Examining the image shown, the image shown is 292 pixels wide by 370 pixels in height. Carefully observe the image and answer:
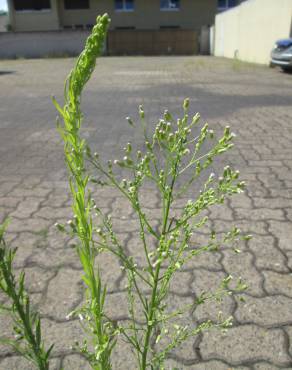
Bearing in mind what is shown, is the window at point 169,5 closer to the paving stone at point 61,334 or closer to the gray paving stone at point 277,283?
the gray paving stone at point 277,283

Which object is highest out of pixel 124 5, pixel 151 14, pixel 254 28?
pixel 124 5

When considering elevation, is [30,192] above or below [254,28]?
below

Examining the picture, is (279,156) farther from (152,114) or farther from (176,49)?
(176,49)

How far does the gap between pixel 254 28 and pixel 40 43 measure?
67.8 feet

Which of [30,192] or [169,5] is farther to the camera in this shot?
[169,5]

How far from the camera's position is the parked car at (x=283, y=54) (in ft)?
50.6

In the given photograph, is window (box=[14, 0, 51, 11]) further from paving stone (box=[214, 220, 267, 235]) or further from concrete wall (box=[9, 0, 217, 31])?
paving stone (box=[214, 220, 267, 235])

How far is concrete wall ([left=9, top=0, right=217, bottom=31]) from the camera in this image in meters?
37.2

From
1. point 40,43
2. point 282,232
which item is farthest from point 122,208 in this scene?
point 40,43

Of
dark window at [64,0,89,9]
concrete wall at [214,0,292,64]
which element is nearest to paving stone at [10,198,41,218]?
concrete wall at [214,0,292,64]

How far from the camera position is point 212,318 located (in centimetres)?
229

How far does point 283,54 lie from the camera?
15.6 m

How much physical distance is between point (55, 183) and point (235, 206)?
2238 millimetres

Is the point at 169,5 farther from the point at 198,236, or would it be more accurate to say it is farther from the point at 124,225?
the point at 198,236
